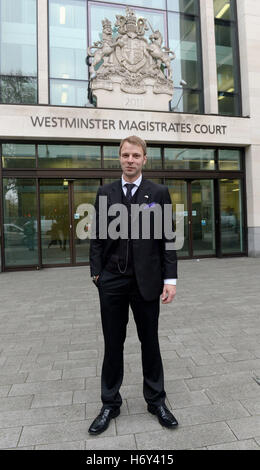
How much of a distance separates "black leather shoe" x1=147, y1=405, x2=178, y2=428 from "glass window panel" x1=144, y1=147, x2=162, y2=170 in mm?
9526

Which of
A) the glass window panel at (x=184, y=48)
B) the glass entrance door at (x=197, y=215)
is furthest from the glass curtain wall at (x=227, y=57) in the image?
the glass entrance door at (x=197, y=215)

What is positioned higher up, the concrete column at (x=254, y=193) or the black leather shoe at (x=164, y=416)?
the concrete column at (x=254, y=193)

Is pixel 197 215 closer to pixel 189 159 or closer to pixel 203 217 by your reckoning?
pixel 203 217

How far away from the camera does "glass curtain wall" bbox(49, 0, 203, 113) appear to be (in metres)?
10.8

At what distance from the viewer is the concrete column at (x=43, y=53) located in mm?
10359

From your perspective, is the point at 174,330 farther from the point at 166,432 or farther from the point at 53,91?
the point at 53,91

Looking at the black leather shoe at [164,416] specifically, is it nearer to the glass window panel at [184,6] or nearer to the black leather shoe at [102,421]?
the black leather shoe at [102,421]

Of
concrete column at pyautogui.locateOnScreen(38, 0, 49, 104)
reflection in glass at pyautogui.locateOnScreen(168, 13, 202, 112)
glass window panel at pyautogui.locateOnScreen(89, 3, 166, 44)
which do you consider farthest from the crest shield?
concrete column at pyautogui.locateOnScreen(38, 0, 49, 104)

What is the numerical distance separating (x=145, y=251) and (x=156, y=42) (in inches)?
427

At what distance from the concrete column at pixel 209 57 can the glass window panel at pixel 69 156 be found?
4482 mm

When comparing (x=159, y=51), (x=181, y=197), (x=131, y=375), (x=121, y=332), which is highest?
(x=159, y=51)

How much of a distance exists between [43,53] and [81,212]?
5.26 m

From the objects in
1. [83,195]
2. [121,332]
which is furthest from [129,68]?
[121,332]

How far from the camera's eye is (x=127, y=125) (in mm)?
10445
